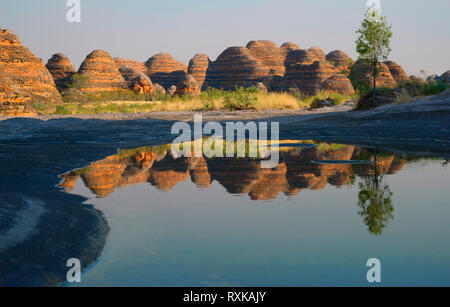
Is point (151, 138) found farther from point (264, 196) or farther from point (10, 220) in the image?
point (10, 220)

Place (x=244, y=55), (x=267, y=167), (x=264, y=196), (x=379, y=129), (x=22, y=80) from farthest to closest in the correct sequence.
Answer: (x=244, y=55) < (x=22, y=80) < (x=379, y=129) < (x=267, y=167) < (x=264, y=196)

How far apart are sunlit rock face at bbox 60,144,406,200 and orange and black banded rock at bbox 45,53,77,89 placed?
171 feet

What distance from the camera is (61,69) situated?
6025 centimetres

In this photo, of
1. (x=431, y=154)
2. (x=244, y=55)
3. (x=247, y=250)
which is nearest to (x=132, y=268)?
(x=247, y=250)

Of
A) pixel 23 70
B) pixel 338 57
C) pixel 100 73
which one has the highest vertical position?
pixel 338 57

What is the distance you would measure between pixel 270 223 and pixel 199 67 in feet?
286

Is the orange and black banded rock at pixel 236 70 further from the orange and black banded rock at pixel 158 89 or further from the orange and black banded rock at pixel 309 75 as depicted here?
the orange and black banded rock at pixel 158 89

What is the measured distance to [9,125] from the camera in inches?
598

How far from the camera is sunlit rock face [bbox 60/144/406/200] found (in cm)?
642

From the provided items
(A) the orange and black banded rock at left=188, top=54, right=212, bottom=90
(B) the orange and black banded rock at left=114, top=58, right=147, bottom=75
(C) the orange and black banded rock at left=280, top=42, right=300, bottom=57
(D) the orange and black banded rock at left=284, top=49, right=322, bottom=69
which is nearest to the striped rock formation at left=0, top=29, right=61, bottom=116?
(A) the orange and black banded rock at left=188, top=54, right=212, bottom=90

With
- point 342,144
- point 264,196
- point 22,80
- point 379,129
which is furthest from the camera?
point 22,80

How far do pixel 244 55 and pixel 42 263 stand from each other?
3167 inches

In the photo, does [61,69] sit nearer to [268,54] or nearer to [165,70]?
[165,70]

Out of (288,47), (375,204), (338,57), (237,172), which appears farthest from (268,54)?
(375,204)
